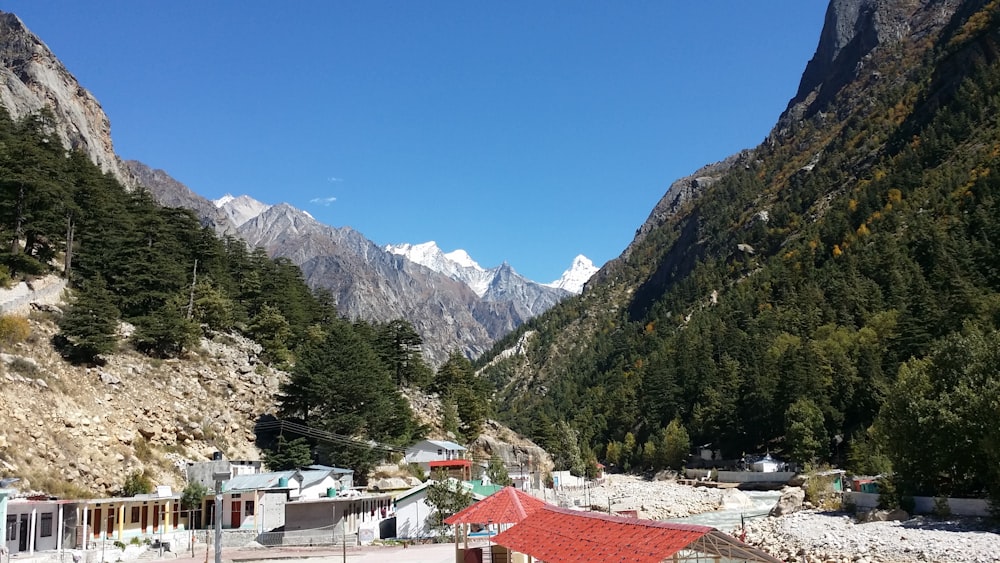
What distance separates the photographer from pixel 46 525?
31.0 m

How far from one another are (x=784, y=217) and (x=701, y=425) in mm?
76678

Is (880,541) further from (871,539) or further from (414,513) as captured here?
(414,513)

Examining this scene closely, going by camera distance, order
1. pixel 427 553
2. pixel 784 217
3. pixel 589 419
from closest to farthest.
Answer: pixel 427 553 → pixel 589 419 → pixel 784 217

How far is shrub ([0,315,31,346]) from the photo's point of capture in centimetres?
4116

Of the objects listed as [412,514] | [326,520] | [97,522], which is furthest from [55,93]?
[412,514]

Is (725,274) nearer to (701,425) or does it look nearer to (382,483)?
(701,425)

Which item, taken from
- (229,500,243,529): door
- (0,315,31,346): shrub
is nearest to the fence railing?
(229,500,243,529): door

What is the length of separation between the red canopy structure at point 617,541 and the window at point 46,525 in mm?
22340

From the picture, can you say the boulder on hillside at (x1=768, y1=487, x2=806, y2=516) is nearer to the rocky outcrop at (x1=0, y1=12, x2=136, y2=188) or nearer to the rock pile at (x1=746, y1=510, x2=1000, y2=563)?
the rock pile at (x1=746, y1=510, x2=1000, y2=563)

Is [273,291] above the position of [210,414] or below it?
above

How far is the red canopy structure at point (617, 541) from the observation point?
14.6 metres

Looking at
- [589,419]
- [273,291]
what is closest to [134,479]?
[273,291]

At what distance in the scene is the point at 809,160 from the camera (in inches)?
7323

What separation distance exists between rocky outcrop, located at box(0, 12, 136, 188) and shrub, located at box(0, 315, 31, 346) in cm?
6656
